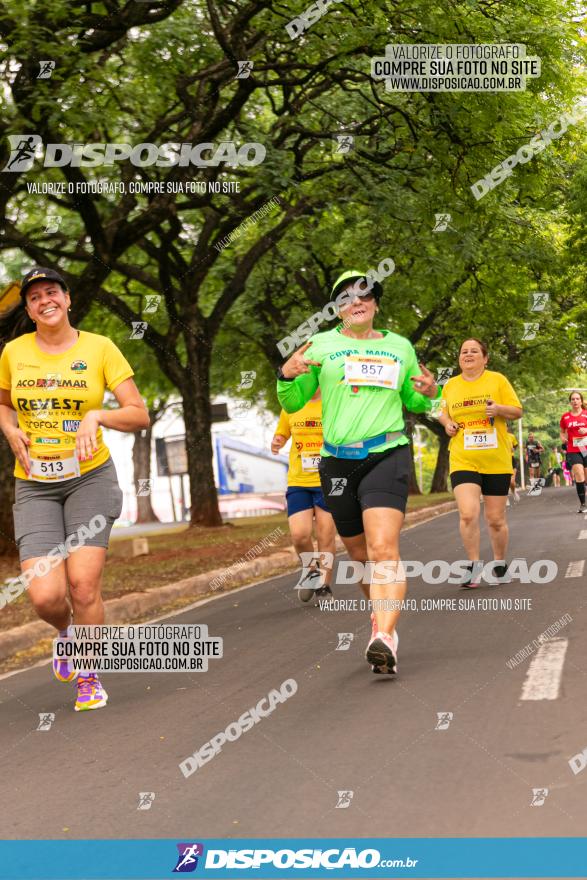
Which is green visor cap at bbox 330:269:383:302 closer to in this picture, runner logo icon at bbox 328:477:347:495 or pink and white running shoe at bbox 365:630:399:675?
runner logo icon at bbox 328:477:347:495

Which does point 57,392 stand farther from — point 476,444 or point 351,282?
point 476,444

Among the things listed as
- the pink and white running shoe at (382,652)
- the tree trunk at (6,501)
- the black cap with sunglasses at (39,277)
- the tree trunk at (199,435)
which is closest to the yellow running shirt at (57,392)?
the black cap with sunglasses at (39,277)

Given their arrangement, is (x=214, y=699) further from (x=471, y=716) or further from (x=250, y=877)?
(x=250, y=877)

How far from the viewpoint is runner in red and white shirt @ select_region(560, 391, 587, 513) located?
1947 centimetres

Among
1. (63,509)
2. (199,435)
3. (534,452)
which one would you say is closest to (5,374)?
(63,509)

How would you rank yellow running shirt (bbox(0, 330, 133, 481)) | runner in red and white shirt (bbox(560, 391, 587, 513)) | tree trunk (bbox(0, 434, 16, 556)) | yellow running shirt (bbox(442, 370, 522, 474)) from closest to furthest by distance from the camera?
yellow running shirt (bbox(0, 330, 133, 481))
yellow running shirt (bbox(442, 370, 522, 474))
tree trunk (bbox(0, 434, 16, 556))
runner in red and white shirt (bbox(560, 391, 587, 513))

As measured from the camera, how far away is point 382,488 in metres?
6.75

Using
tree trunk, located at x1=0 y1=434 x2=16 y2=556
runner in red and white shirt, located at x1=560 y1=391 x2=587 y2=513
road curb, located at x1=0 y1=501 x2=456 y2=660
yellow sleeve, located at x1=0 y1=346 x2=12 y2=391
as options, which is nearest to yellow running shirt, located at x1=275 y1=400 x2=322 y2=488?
road curb, located at x1=0 y1=501 x2=456 y2=660

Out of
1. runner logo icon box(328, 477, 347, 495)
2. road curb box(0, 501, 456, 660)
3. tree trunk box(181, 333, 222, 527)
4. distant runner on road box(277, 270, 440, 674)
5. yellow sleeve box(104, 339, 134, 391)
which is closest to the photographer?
yellow sleeve box(104, 339, 134, 391)

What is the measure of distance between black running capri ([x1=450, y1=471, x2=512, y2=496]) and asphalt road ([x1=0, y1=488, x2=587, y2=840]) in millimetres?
1763

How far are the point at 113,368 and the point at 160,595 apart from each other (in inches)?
217

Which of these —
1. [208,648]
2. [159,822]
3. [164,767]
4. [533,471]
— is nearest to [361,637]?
[208,648]

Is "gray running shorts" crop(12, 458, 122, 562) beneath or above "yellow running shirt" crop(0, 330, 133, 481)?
beneath

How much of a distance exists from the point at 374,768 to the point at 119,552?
14.1 metres
